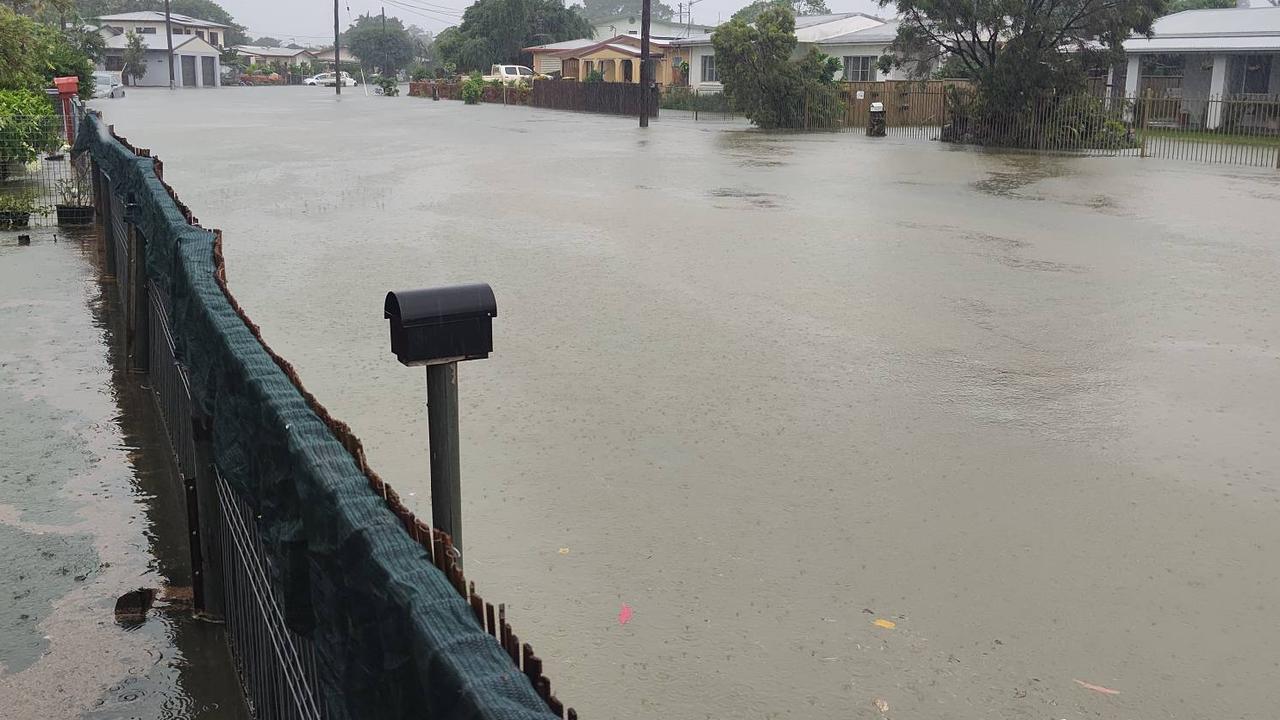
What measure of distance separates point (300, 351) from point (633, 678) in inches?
206

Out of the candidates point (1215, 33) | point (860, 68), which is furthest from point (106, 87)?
point (1215, 33)

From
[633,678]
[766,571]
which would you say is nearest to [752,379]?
[766,571]

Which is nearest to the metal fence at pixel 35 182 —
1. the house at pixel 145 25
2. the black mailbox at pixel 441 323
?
the black mailbox at pixel 441 323

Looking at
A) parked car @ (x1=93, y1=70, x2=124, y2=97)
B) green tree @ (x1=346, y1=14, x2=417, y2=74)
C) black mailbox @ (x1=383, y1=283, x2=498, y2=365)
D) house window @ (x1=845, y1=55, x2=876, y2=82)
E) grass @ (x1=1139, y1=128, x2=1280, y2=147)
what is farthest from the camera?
green tree @ (x1=346, y1=14, x2=417, y2=74)

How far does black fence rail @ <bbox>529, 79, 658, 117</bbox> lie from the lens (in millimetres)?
47812

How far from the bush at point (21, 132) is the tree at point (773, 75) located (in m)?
21.9

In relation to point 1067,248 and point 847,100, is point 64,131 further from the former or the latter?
point 847,100

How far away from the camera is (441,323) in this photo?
3459 mm

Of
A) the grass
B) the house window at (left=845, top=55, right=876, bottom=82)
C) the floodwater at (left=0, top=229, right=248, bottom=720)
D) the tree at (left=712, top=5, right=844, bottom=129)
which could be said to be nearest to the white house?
the house window at (left=845, top=55, right=876, bottom=82)

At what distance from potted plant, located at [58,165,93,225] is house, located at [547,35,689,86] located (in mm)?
44282

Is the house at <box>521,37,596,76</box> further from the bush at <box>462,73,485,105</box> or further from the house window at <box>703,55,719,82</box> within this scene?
the house window at <box>703,55,719,82</box>

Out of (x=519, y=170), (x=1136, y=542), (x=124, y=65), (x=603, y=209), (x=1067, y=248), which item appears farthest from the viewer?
(x=124, y=65)

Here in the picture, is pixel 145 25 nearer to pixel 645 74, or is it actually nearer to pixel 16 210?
pixel 645 74

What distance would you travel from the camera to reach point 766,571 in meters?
5.46
